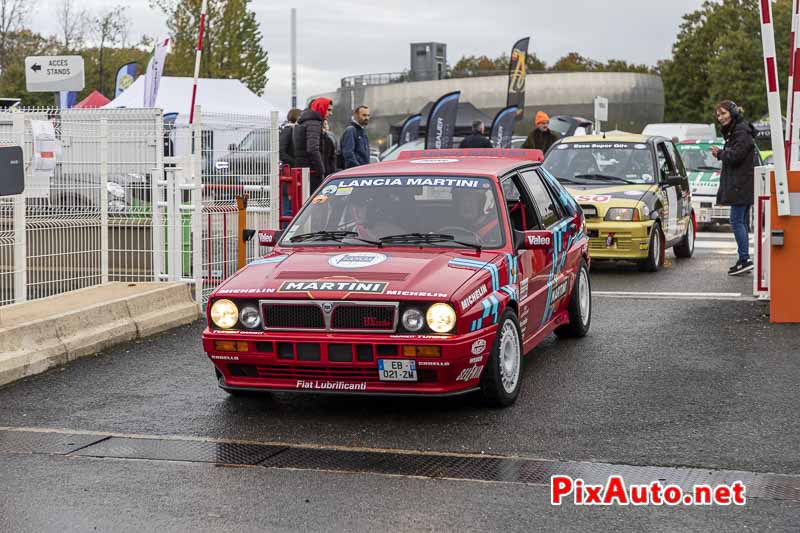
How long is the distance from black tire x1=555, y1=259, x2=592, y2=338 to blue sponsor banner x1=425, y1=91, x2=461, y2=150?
59.0 ft

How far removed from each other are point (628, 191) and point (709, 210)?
7.70 meters

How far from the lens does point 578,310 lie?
921cm

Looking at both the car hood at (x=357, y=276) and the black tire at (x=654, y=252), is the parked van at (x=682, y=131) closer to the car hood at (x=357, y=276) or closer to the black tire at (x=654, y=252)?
the black tire at (x=654, y=252)

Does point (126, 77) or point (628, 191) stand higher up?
point (126, 77)

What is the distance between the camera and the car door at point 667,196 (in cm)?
1455

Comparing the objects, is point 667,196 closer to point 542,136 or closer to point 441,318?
point 542,136

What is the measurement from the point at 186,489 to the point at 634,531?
82.5 inches

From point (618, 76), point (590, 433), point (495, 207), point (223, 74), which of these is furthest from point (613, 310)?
point (618, 76)

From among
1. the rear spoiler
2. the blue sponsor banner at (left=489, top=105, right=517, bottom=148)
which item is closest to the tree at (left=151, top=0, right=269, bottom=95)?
the blue sponsor banner at (left=489, top=105, right=517, bottom=148)

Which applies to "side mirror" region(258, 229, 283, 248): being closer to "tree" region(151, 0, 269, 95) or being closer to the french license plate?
the french license plate

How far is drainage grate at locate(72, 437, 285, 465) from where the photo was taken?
19.4 feet

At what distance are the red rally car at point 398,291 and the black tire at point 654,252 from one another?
5.98 metres

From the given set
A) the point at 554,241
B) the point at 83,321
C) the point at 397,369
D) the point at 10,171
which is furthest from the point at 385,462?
the point at 10,171

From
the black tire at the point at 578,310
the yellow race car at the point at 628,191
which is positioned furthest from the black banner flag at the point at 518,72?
the black tire at the point at 578,310
